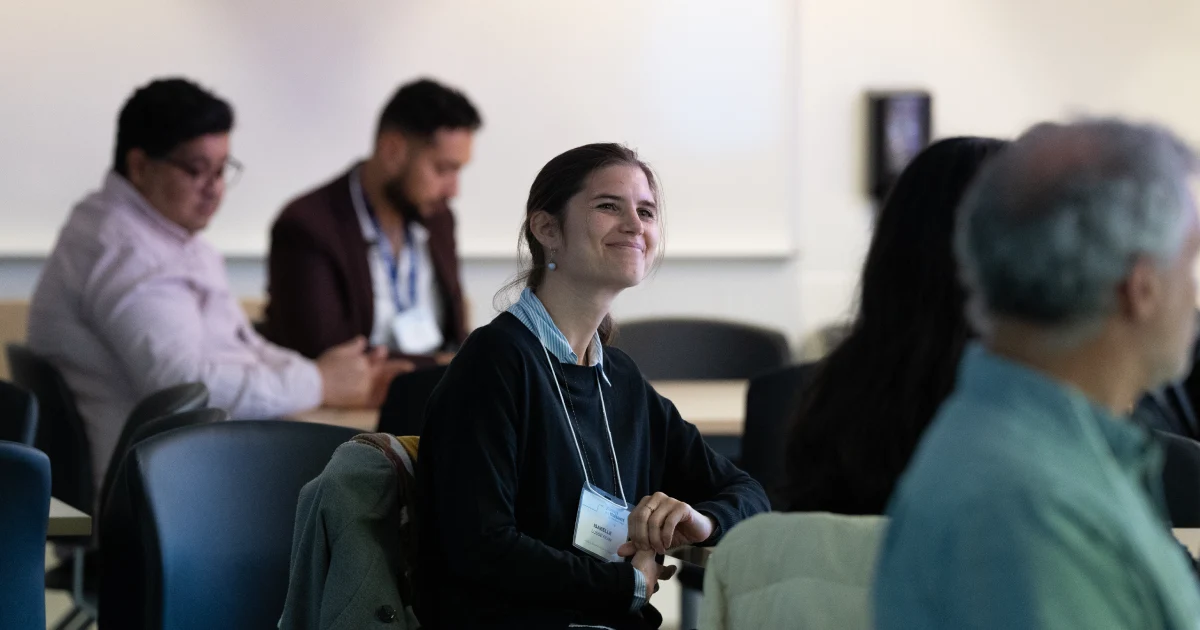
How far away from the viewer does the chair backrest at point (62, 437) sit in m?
3.31

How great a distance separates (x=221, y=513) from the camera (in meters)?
2.19

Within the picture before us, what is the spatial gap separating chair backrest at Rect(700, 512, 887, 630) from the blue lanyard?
284cm

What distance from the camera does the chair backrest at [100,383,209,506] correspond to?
2857mm

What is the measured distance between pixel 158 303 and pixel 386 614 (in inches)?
71.1

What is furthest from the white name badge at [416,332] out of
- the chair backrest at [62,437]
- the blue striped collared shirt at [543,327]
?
the blue striped collared shirt at [543,327]

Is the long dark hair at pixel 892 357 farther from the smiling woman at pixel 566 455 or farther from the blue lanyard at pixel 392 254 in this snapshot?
the blue lanyard at pixel 392 254

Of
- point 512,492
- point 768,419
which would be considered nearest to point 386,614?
point 512,492

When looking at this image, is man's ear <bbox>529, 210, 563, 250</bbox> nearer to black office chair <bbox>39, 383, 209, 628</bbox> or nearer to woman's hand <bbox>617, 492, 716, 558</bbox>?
woman's hand <bbox>617, 492, 716, 558</bbox>

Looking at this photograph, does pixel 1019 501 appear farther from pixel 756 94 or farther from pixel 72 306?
pixel 756 94

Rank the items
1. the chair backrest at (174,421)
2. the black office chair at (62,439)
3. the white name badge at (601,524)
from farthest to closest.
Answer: the black office chair at (62,439) < the chair backrest at (174,421) < the white name badge at (601,524)

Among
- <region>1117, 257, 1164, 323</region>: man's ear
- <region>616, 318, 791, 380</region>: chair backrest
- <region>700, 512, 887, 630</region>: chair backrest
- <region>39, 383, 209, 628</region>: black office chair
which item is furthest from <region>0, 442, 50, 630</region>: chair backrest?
<region>616, 318, 791, 380</region>: chair backrest

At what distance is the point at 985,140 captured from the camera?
5.54ft

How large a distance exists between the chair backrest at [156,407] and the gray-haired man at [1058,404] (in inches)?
85.5

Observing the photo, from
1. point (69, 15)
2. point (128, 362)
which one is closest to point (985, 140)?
point (128, 362)
